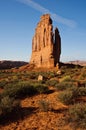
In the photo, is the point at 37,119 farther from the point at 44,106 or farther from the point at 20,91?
the point at 20,91

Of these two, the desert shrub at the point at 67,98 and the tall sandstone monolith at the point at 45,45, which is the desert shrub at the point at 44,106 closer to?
the desert shrub at the point at 67,98

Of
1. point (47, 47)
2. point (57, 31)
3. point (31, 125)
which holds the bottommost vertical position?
point (31, 125)

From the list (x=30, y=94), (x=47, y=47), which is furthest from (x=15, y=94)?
(x=47, y=47)

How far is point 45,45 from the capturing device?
69562 millimetres

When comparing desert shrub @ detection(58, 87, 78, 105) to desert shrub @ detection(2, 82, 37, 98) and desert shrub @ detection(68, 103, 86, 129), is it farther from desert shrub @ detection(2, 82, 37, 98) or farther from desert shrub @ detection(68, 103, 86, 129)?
desert shrub @ detection(2, 82, 37, 98)

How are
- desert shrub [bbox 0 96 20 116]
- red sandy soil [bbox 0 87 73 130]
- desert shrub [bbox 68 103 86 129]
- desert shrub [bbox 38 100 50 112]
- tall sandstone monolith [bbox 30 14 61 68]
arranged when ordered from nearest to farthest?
1. desert shrub [bbox 68 103 86 129]
2. red sandy soil [bbox 0 87 73 130]
3. desert shrub [bbox 0 96 20 116]
4. desert shrub [bbox 38 100 50 112]
5. tall sandstone monolith [bbox 30 14 61 68]

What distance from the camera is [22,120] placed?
368 inches

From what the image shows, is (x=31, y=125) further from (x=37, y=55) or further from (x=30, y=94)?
(x=37, y=55)

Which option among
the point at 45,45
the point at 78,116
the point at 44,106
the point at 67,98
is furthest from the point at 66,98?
the point at 45,45

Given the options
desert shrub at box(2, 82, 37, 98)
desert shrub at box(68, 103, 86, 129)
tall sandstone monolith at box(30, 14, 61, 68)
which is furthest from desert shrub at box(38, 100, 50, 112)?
tall sandstone monolith at box(30, 14, 61, 68)

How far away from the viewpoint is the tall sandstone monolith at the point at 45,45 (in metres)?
64.9

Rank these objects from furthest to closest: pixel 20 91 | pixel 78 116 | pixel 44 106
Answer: pixel 20 91, pixel 44 106, pixel 78 116

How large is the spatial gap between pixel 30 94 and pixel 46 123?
4.90m

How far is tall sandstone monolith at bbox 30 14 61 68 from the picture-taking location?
64.9 metres
